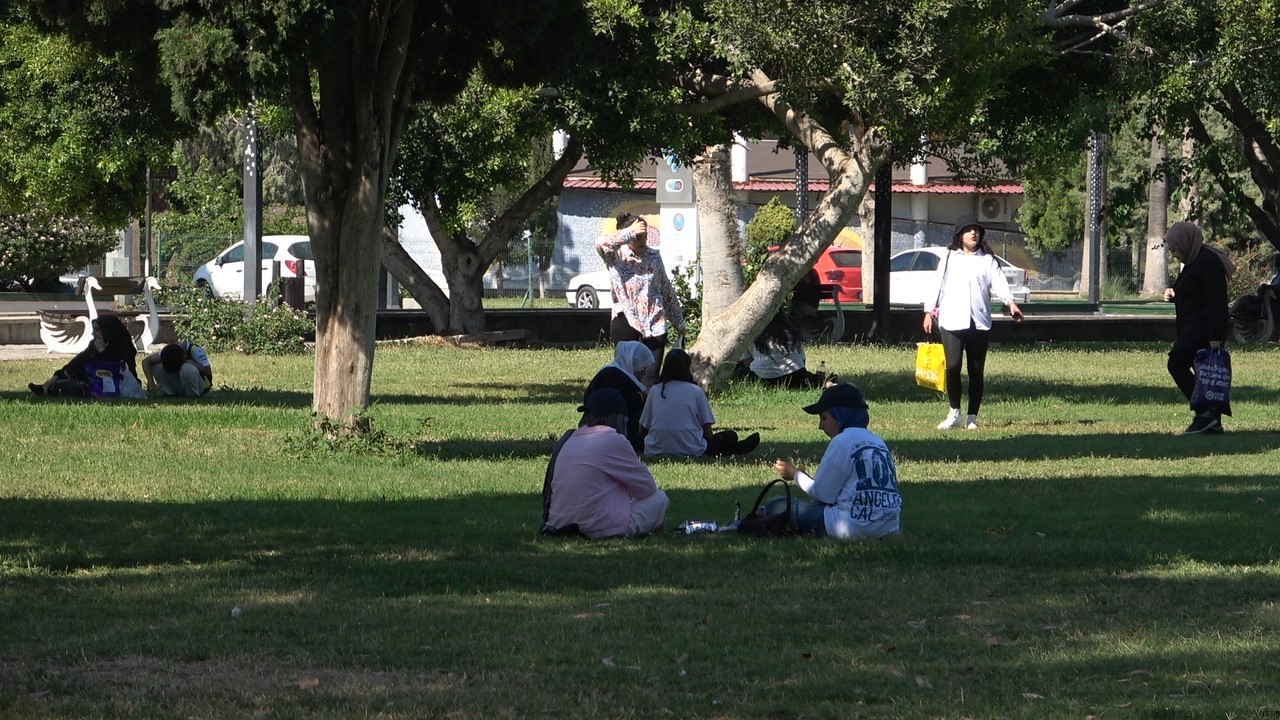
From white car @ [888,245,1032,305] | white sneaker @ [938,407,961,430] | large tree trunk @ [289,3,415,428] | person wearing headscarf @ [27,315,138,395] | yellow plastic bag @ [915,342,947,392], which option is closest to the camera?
large tree trunk @ [289,3,415,428]

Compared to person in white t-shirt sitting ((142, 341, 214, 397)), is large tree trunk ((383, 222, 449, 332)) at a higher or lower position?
higher

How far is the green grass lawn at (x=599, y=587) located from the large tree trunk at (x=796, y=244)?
3305mm

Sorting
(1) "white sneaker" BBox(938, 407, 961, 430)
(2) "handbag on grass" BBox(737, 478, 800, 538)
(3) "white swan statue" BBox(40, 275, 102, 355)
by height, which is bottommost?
(2) "handbag on grass" BBox(737, 478, 800, 538)

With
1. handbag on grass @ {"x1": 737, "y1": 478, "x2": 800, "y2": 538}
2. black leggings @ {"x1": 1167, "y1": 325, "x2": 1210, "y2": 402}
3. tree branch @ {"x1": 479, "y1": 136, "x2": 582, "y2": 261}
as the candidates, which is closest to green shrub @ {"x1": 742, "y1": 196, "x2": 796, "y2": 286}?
tree branch @ {"x1": 479, "y1": 136, "x2": 582, "y2": 261}

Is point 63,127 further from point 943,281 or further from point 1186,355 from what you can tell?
point 1186,355

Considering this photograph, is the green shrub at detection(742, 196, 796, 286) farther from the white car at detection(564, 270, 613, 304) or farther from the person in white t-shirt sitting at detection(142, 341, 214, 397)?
the person in white t-shirt sitting at detection(142, 341, 214, 397)

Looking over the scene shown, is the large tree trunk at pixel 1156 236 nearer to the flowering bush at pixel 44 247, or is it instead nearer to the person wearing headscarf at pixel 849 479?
the flowering bush at pixel 44 247

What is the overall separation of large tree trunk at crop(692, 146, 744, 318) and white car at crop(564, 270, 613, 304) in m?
13.3

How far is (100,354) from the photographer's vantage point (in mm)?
16109

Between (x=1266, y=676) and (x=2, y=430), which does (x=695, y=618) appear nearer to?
(x=1266, y=676)

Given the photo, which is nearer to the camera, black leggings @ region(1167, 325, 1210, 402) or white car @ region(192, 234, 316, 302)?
black leggings @ region(1167, 325, 1210, 402)

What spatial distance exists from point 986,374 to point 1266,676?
16171 mm

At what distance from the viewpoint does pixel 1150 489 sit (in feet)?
33.7

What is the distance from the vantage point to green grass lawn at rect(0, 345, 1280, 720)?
5.33 meters
